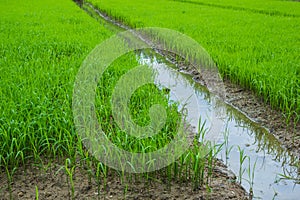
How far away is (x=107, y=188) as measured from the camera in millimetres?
2848

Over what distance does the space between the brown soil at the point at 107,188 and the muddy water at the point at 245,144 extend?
11.7 inches

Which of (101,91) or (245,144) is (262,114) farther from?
(101,91)

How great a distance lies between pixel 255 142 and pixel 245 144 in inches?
5.0

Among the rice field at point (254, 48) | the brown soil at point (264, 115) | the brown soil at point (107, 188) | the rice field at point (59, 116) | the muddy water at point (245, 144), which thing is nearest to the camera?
the brown soil at point (107, 188)

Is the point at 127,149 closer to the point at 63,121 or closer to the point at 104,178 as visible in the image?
the point at 104,178

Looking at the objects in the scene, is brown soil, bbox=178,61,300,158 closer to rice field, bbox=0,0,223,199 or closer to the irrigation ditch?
the irrigation ditch

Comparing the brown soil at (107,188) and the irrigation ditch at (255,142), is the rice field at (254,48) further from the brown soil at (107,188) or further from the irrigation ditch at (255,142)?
the brown soil at (107,188)

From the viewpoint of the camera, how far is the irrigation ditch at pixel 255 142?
310 centimetres

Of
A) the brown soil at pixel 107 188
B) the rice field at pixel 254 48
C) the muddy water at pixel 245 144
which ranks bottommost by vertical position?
the brown soil at pixel 107 188

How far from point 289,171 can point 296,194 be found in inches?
13.9

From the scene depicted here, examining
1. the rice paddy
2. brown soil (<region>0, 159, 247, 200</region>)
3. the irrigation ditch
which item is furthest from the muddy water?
brown soil (<region>0, 159, 247, 200</region>)

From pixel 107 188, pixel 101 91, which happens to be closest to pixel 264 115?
pixel 101 91

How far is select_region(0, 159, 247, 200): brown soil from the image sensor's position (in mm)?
2770

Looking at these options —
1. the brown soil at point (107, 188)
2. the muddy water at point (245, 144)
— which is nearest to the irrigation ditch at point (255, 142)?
the muddy water at point (245, 144)
